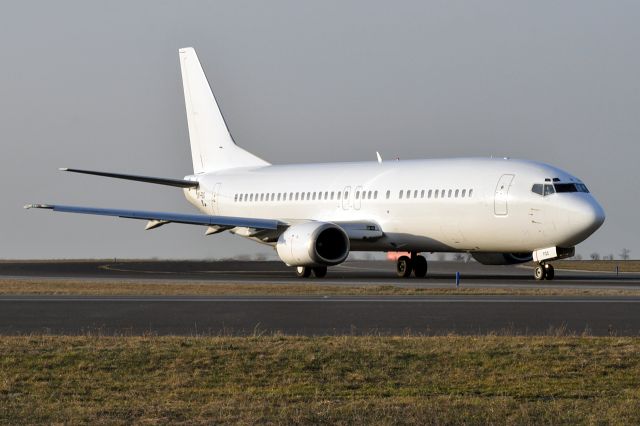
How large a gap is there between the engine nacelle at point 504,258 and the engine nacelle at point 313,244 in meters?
5.14

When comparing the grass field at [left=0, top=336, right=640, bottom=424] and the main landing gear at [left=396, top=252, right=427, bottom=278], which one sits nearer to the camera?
the grass field at [left=0, top=336, right=640, bottom=424]

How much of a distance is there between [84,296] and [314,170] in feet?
66.9

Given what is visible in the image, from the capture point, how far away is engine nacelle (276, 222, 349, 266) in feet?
142

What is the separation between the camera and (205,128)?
58.0 meters

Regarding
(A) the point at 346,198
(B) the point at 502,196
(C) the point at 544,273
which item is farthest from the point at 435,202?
(A) the point at 346,198

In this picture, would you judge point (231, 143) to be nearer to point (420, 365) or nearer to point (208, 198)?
point (208, 198)

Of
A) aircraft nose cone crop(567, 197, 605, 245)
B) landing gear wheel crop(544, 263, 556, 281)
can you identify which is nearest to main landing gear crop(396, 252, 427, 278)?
landing gear wheel crop(544, 263, 556, 281)

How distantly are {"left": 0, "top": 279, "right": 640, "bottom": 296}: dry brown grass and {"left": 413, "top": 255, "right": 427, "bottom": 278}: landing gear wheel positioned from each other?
9650mm

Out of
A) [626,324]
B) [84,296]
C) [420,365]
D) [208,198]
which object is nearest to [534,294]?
[626,324]

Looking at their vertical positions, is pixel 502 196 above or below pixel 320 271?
above

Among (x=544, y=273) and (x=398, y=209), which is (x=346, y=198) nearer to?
(x=398, y=209)

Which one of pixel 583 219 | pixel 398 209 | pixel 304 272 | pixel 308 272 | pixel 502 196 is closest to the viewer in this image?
pixel 583 219

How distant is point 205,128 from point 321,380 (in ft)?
143

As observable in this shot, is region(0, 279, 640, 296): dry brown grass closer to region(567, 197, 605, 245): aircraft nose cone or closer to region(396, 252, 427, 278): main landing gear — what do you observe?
region(567, 197, 605, 245): aircraft nose cone
